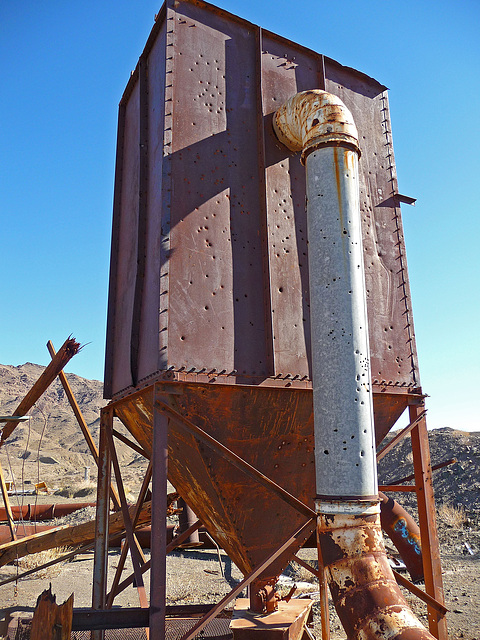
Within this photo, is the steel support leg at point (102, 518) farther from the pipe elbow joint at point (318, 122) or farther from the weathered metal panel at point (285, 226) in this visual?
the pipe elbow joint at point (318, 122)

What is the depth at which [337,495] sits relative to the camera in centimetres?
432

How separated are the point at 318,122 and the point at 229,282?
2.04 m

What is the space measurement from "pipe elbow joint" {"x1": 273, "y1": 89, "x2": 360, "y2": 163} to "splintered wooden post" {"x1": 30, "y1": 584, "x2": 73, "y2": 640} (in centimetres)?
514

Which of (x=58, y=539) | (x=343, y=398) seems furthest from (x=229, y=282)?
(x=58, y=539)

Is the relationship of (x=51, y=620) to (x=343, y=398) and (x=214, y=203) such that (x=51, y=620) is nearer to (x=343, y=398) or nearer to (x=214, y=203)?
(x=343, y=398)

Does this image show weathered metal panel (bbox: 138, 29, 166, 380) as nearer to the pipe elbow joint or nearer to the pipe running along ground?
the pipe elbow joint

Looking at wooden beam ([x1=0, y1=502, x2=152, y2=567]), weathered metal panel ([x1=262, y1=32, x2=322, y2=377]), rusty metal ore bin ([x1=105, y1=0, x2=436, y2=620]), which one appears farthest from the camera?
wooden beam ([x1=0, y1=502, x2=152, y2=567])

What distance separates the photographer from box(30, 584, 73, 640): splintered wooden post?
4.49 metres

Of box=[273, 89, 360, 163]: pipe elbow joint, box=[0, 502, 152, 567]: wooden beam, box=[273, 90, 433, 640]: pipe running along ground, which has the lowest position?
box=[0, 502, 152, 567]: wooden beam

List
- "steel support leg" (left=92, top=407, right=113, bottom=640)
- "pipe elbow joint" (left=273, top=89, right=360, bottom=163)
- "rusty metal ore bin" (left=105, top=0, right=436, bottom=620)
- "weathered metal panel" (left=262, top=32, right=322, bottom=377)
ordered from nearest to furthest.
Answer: "pipe elbow joint" (left=273, top=89, right=360, bottom=163)
"rusty metal ore bin" (left=105, top=0, right=436, bottom=620)
"weathered metal panel" (left=262, top=32, right=322, bottom=377)
"steel support leg" (left=92, top=407, right=113, bottom=640)

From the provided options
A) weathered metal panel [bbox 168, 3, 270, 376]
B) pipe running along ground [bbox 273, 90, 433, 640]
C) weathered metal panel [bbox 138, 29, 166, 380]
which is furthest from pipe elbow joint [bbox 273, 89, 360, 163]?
weathered metal panel [bbox 138, 29, 166, 380]

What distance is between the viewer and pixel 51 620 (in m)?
4.63

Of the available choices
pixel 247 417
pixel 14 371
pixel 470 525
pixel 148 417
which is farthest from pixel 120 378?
pixel 14 371

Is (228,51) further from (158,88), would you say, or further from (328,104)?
(328,104)
